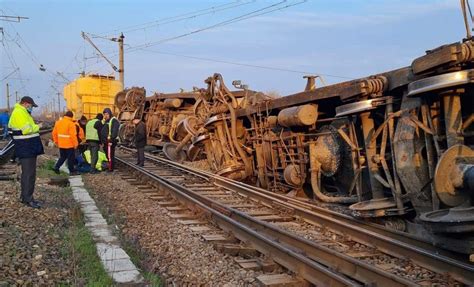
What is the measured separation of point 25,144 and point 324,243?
492 centimetres

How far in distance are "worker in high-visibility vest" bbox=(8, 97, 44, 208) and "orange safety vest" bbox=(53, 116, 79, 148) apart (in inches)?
225

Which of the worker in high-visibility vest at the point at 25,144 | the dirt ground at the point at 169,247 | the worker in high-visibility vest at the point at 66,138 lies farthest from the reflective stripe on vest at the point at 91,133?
the worker in high-visibility vest at the point at 25,144

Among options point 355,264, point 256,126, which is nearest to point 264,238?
point 355,264

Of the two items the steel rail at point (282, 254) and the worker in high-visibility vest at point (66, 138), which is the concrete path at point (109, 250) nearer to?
the steel rail at point (282, 254)

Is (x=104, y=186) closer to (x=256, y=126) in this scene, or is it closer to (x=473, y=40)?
(x=256, y=126)

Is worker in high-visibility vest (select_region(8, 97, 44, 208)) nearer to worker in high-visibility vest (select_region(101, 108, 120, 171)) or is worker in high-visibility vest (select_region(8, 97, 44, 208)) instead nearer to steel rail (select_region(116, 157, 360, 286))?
steel rail (select_region(116, 157, 360, 286))

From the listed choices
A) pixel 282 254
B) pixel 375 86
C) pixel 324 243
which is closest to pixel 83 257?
pixel 282 254

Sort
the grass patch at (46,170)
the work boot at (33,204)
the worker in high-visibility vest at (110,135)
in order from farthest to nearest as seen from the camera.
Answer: the worker in high-visibility vest at (110,135)
the grass patch at (46,170)
the work boot at (33,204)

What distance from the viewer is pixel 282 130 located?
10492 millimetres

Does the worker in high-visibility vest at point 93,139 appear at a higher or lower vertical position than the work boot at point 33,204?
higher

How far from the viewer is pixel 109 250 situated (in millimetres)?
5648

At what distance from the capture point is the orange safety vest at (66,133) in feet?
44.3

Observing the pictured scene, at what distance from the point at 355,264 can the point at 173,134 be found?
51.8 feet

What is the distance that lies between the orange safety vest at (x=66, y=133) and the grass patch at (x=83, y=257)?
6.81 meters
